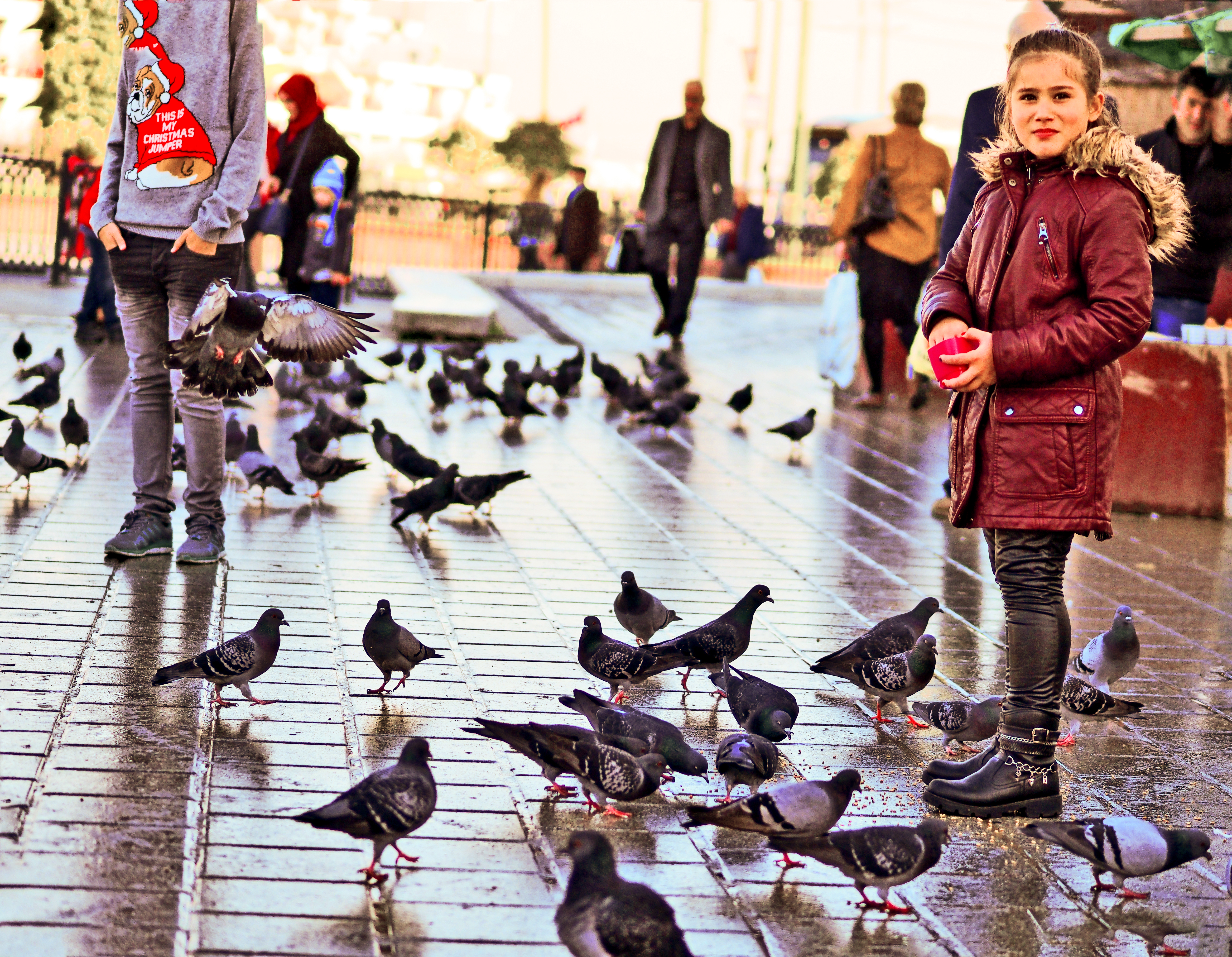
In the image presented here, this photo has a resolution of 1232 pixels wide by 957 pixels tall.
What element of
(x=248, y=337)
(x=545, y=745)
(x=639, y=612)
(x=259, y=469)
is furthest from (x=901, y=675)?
(x=259, y=469)

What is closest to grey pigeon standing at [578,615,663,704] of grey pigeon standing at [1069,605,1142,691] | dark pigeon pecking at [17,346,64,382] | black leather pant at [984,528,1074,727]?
black leather pant at [984,528,1074,727]

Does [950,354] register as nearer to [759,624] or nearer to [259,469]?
[759,624]

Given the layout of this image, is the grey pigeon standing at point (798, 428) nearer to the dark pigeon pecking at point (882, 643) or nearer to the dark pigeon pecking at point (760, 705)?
the dark pigeon pecking at point (882, 643)

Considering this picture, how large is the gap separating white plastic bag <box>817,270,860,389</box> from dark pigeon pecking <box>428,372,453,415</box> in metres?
3.51

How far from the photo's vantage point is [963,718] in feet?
14.6

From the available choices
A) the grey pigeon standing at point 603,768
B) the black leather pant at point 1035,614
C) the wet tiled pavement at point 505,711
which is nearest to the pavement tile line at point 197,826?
the wet tiled pavement at point 505,711

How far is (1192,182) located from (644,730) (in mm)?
6086

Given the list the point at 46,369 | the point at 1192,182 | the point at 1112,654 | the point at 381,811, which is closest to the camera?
the point at 381,811

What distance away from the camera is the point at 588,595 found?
6.05m

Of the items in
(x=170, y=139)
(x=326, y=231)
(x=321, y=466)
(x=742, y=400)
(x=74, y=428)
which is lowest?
(x=742, y=400)

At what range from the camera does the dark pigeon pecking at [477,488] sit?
727cm

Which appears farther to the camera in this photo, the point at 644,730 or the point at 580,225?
the point at 580,225

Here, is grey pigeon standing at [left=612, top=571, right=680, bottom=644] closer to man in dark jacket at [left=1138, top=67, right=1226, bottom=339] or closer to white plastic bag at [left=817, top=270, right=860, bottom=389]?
man in dark jacket at [left=1138, top=67, right=1226, bottom=339]

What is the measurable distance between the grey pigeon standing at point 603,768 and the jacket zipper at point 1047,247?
1.67 meters
